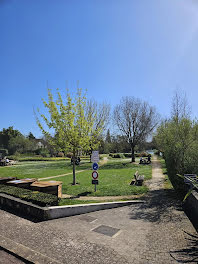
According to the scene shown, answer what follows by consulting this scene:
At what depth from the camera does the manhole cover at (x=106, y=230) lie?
5225 millimetres

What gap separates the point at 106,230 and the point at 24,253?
2.29 metres

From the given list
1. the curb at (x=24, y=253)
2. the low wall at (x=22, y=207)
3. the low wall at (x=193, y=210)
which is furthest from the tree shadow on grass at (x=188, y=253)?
the low wall at (x=22, y=207)

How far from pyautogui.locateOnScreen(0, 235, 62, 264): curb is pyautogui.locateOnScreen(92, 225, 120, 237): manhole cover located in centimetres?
185

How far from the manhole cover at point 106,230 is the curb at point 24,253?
1849 millimetres

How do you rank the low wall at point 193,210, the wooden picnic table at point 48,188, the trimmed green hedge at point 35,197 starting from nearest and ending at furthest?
the low wall at point 193,210
the trimmed green hedge at point 35,197
the wooden picnic table at point 48,188

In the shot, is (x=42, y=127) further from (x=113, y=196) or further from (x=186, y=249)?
(x=186, y=249)

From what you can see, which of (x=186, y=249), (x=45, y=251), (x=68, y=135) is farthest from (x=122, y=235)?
(x=68, y=135)

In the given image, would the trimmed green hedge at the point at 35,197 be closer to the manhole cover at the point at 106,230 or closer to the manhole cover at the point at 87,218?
the manhole cover at the point at 87,218

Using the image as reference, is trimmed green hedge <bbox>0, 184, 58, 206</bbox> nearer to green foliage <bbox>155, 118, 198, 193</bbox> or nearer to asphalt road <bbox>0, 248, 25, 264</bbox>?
asphalt road <bbox>0, 248, 25, 264</bbox>

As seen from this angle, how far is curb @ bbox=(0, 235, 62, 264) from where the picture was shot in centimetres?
374

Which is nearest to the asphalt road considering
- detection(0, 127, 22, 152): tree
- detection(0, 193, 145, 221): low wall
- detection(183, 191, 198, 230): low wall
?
detection(0, 193, 145, 221): low wall

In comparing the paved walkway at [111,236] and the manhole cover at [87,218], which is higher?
the paved walkway at [111,236]

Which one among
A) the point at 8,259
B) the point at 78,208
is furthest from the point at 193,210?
the point at 8,259

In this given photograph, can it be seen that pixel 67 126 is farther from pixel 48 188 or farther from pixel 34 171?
pixel 34 171
